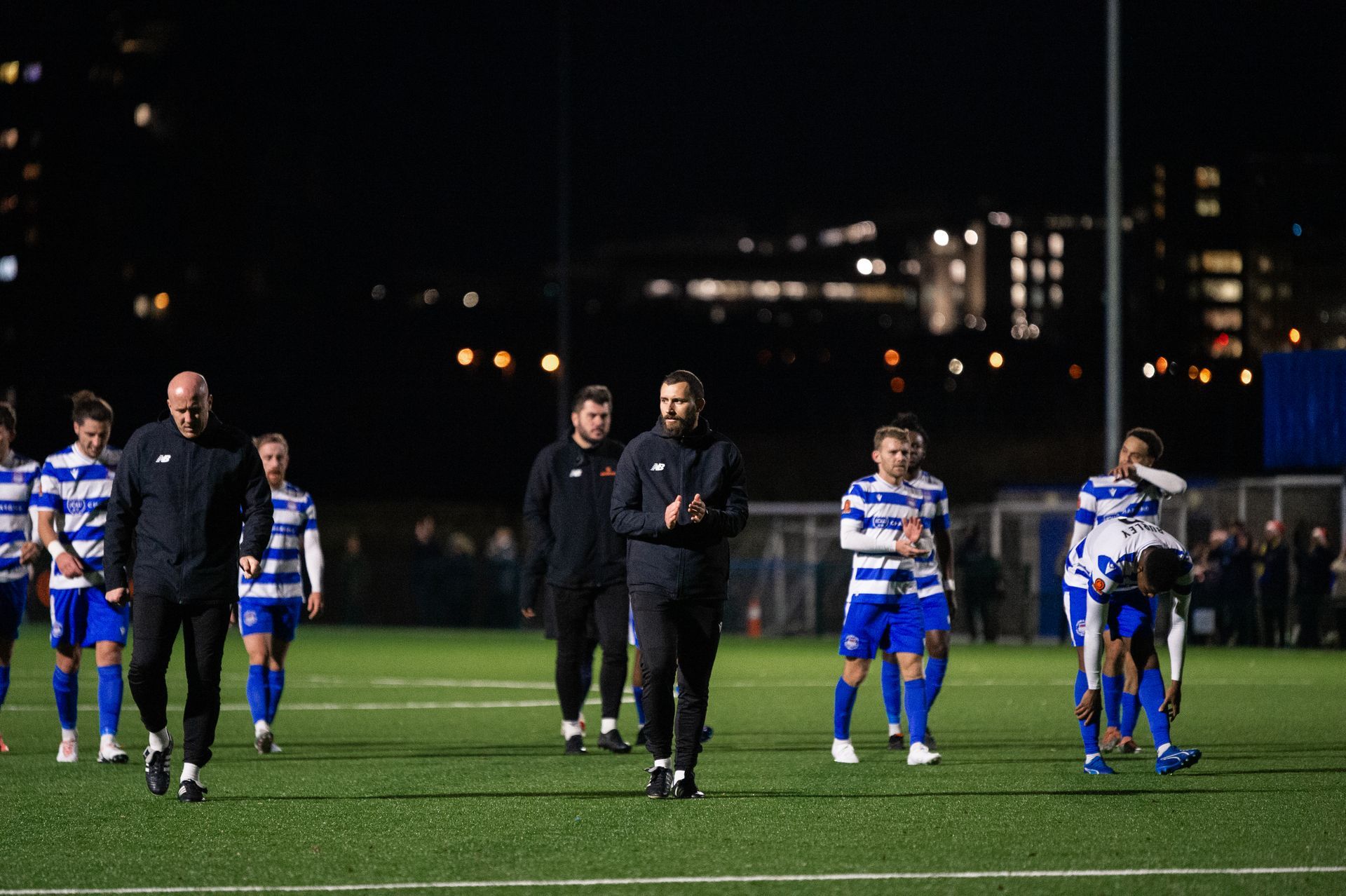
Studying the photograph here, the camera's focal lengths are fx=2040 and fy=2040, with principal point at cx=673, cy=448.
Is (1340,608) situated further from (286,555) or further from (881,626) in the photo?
(286,555)

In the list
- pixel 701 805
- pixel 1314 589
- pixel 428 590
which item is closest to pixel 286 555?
pixel 701 805

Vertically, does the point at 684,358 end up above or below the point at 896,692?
above

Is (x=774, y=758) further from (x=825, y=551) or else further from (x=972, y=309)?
(x=972, y=309)

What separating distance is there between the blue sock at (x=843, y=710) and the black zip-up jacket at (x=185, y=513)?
3776 mm

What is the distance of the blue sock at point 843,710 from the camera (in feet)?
39.1

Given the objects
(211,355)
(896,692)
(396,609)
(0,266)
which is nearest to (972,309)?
(0,266)

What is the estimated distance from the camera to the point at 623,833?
8609 mm

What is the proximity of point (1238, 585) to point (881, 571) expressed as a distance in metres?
16.8

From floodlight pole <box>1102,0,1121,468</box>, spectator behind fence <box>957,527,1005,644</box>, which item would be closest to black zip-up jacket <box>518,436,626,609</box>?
floodlight pole <box>1102,0,1121,468</box>

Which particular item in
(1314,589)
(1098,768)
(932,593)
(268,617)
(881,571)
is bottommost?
(1314,589)

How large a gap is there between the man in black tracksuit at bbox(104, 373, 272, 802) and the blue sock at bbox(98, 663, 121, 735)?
7.56 feet

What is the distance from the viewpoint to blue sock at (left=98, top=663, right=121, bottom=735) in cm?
1202

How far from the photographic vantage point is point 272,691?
13.1 m

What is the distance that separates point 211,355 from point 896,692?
234 ft
